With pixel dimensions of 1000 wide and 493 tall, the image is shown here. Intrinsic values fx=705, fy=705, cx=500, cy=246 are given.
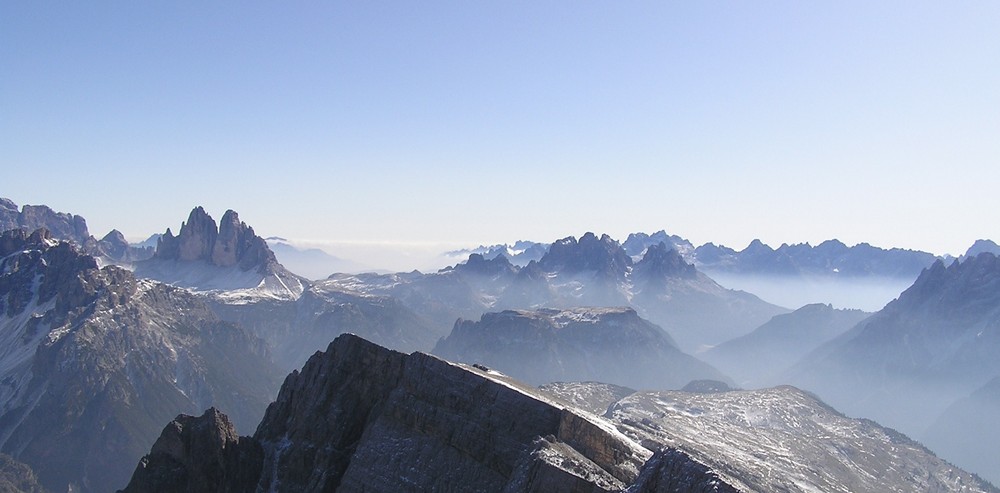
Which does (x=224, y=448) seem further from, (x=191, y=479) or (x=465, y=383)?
(x=465, y=383)

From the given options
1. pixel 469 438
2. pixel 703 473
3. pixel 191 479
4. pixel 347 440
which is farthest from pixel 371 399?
pixel 703 473

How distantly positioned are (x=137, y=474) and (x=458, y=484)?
49127 millimetres

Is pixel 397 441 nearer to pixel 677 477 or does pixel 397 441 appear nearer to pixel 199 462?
pixel 199 462

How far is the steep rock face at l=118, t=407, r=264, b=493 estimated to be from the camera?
9503 centimetres

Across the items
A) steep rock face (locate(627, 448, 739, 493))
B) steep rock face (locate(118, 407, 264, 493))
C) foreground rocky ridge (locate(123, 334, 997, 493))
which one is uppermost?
steep rock face (locate(627, 448, 739, 493))

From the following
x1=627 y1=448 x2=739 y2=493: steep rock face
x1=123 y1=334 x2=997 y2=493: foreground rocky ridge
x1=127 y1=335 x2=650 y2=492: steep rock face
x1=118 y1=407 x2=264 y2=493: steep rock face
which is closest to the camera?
x1=627 y1=448 x2=739 y2=493: steep rock face

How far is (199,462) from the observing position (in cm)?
9712

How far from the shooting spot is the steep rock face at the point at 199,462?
9503 centimetres

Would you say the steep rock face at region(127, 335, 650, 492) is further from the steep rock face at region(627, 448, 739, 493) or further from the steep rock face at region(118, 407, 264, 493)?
the steep rock face at region(627, 448, 739, 493)

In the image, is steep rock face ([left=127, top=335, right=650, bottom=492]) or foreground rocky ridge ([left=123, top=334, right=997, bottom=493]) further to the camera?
foreground rocky ridge ([left=123, top=334, right=997, bottom=493])

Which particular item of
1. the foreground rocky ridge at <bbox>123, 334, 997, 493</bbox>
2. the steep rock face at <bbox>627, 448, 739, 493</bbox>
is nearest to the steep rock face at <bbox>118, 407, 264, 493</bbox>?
the foreground rocky ridge at <bbox>123, 334, 997, 493</bbox>

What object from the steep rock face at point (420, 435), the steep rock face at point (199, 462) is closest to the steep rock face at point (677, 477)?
the steep rock face at point (420, 435)

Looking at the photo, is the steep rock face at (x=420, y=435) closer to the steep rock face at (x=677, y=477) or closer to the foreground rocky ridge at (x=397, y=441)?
the foreground rocky ridge at (x=397, y=441)

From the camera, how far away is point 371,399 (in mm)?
94938
